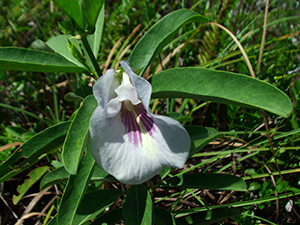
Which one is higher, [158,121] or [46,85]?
[158,121]

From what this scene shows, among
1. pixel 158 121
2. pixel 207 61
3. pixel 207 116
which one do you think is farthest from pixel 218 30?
pixel 158 121

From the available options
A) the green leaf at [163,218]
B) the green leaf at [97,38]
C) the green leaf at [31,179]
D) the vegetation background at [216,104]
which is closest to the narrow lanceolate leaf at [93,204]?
the green leaf at [163,218]

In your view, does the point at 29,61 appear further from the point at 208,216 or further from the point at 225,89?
the point at 208,216

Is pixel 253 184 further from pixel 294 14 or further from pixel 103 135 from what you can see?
pixel 294 14

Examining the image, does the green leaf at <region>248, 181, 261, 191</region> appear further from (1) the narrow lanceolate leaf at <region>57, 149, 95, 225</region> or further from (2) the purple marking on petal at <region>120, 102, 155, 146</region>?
(1) the narrow lanceolate leaf at <region>57, 149, 95, 225</region>

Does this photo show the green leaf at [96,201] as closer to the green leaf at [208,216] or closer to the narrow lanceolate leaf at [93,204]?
the narrow lanceolate leaf at [93,204]
